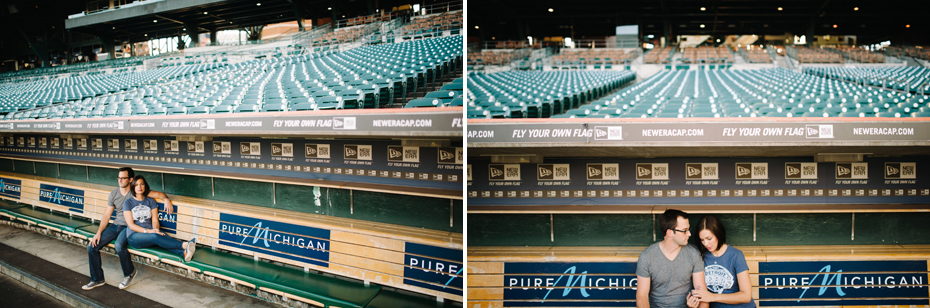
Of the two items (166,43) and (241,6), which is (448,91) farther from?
(166,43)

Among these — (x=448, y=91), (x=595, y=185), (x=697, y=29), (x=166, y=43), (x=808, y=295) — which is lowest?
(x=808, y=295)

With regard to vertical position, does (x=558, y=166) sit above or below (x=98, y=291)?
above

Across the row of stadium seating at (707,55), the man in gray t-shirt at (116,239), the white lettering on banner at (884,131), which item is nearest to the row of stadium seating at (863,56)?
the row of stadium seating at (707,55)

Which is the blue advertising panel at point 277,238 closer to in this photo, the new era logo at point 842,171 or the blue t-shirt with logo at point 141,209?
the blue t-shirt with logo at point 141,209

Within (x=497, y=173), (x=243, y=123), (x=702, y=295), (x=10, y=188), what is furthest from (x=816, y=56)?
(x=10, y=188)

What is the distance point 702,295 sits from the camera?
242 cm

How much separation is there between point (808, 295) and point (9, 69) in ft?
29.0

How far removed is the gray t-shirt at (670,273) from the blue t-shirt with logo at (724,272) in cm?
13

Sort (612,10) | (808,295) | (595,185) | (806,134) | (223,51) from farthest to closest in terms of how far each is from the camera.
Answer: (612,10), (223,51), (595,185), (808,295), (806,134)

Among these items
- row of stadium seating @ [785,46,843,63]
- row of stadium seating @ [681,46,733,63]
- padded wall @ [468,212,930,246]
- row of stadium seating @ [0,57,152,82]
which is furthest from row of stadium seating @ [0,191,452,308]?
row of stadium seating @ [785,46,843,63]

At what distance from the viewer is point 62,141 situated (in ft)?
17.7

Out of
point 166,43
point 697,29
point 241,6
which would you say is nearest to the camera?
point 241,6

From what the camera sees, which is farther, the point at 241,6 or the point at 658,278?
the point at 241,6

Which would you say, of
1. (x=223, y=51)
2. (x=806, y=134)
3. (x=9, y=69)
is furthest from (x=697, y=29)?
(x=9, y=69)
